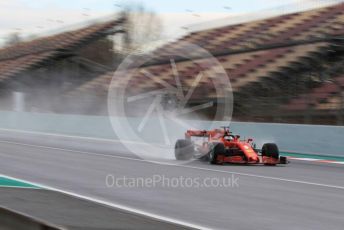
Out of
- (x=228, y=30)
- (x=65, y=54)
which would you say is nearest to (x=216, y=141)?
(x=228, y=30)

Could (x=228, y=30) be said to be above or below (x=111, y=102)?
above

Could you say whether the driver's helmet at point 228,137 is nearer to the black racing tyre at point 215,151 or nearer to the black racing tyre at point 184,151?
the black racing tyre at point 215,151

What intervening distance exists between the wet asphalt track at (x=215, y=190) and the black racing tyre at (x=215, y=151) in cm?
20

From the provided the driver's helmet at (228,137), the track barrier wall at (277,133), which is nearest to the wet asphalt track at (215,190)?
the driver's helmet at (228,137)

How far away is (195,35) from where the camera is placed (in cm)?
4075

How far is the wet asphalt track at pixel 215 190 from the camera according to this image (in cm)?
736

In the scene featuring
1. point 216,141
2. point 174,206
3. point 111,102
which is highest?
point 111,102

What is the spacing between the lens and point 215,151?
538 inches

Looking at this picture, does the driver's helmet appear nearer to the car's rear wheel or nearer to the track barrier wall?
the car's rear wheel

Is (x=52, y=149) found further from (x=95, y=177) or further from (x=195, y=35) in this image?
(x=195, y=35)

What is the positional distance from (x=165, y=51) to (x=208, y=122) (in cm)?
1226

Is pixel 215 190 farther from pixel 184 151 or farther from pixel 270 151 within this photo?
pixel 184 151

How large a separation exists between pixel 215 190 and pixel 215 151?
150 inches

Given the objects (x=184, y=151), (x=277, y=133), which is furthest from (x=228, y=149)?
(x=277, y=133)
